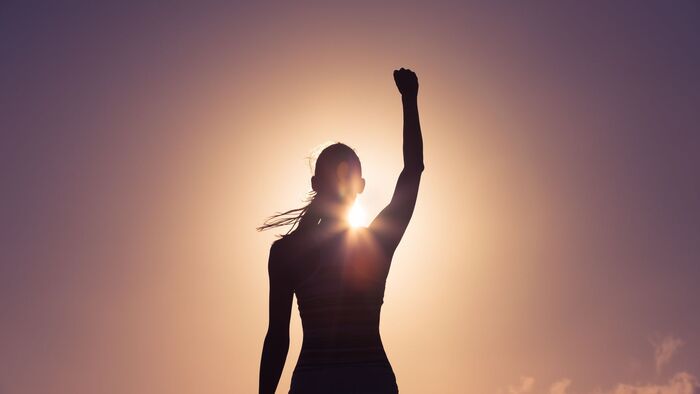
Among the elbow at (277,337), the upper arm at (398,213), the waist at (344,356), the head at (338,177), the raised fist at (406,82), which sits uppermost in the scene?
the raised fist at (406,82)

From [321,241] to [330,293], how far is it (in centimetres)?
27

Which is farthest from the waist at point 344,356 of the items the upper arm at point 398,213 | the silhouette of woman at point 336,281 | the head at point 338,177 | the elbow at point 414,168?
the elbow at point 414,168

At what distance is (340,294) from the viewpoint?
348cm

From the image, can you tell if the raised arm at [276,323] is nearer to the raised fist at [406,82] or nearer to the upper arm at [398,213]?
the upper arm at [398,213]

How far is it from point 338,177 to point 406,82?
767 mm

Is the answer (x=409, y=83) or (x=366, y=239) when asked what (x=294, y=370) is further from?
(x=409, y=83)

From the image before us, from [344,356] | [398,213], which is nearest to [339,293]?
[344,356]

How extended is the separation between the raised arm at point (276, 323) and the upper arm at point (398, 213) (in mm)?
525

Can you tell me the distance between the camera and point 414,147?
3.90 meters

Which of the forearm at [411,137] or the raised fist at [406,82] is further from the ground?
the raised fist at [406,82]

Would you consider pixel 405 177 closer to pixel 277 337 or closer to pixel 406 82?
pixel 406 82

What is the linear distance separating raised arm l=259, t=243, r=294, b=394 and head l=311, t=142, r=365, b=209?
1.32ft

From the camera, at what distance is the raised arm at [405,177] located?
3637mm

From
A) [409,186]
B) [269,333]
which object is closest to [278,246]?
[269,333]
